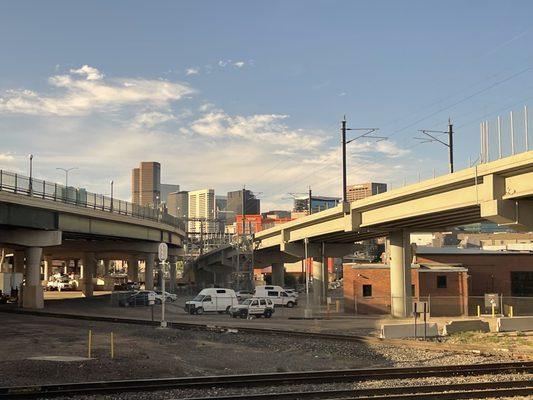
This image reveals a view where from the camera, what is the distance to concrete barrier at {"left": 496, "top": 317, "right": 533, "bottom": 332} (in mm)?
33656

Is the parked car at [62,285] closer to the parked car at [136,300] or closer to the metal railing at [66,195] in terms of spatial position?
the metal railing at [66,195]

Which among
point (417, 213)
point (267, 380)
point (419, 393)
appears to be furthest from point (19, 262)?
point (419, 393)

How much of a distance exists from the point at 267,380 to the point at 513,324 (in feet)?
74.8

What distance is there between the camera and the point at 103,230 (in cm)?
5934

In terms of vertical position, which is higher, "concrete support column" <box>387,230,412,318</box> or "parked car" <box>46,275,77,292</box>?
"concrete support column" <box>387,230,412,318</box>

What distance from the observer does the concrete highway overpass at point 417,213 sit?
32.2 meters

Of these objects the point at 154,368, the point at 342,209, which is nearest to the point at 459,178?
the point at 342,209

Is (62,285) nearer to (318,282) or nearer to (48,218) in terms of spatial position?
(318,282)

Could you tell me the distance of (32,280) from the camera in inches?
Answer: 2016

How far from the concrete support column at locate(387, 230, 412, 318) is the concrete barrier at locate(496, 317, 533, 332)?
13.2 metres

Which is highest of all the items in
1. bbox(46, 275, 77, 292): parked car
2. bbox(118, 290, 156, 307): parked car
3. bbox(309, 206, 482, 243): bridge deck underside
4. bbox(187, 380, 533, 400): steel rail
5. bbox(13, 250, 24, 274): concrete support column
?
bbox(309, 206, 482, 243): bridge deck underside

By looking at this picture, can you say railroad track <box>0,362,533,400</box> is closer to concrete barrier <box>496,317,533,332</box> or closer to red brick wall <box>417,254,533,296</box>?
concrete barrier <box>496,317,533,332</box>

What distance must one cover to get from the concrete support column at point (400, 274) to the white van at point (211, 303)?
545 inches

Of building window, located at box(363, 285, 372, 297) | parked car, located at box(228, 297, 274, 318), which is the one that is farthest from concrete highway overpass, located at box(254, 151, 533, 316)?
parked car, located at box(228, 297, 274, 318)
